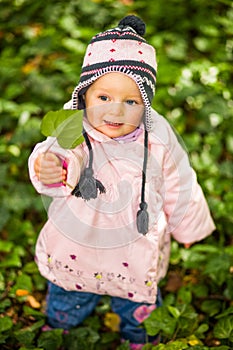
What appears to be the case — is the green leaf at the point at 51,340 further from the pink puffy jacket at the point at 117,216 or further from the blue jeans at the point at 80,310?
the pink puffy jacket at the point at 117,216

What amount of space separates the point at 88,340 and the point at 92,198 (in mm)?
746

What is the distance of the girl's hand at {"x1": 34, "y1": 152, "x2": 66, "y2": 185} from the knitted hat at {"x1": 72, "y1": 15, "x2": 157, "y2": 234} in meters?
0.11

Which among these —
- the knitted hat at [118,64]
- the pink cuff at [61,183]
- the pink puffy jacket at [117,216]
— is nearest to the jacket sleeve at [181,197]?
the pink puffy jacket at [117,216]

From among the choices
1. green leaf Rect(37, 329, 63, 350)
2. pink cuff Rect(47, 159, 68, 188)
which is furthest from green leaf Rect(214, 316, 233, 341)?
pink cuff Rect(47, 159, 68, 188)

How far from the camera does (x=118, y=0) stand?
11.9ft

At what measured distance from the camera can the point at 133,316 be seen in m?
2.06

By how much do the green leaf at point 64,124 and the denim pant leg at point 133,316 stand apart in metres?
0.82

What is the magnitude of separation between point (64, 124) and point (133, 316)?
0.91 metres

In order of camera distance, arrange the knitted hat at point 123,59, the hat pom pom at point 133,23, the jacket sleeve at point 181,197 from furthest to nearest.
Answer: the jacket sleeve at point 181,197 → the hat pom pom at point 133,23 → the knitted hat at point 123,59

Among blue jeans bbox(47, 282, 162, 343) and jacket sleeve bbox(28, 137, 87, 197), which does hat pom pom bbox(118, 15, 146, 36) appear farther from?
blue jeans bbox(47, 282, 162, 343)

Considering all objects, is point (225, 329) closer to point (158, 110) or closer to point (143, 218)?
point (143, 218)

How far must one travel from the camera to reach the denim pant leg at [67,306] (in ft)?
6.66

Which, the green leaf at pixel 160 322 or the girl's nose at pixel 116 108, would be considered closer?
the girl's nose at pixel 116 108

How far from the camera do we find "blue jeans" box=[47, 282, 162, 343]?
6.68ft
